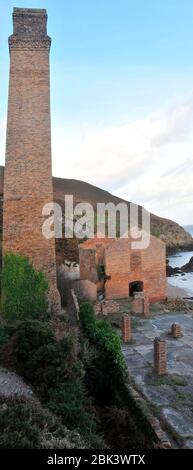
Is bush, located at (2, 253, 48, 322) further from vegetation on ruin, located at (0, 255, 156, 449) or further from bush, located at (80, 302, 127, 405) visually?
bush, located at (80, 302, 127, 405)

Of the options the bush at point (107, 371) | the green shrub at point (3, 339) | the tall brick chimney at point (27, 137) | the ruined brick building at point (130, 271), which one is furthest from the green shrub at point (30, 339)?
the ruined brick building at point (130, 271)

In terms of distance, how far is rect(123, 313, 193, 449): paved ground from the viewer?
929cm

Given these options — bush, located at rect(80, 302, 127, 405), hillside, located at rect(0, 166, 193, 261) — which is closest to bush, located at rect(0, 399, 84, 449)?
bush, located at rect(80, 302, 127, 405)

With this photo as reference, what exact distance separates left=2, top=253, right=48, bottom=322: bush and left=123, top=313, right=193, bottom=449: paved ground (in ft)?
12.4

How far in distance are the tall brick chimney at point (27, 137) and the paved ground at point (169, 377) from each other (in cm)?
573

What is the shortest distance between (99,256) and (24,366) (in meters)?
19.7

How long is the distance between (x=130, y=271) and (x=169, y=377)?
15.1 m

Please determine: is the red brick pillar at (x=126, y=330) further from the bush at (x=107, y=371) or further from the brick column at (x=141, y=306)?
the brick column at (x=141, y=306)

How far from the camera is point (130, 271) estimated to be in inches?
1062

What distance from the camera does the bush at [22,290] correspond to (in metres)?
15.7

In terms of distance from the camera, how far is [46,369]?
9.78 metres

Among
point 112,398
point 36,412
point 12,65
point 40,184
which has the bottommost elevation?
point 112,398
